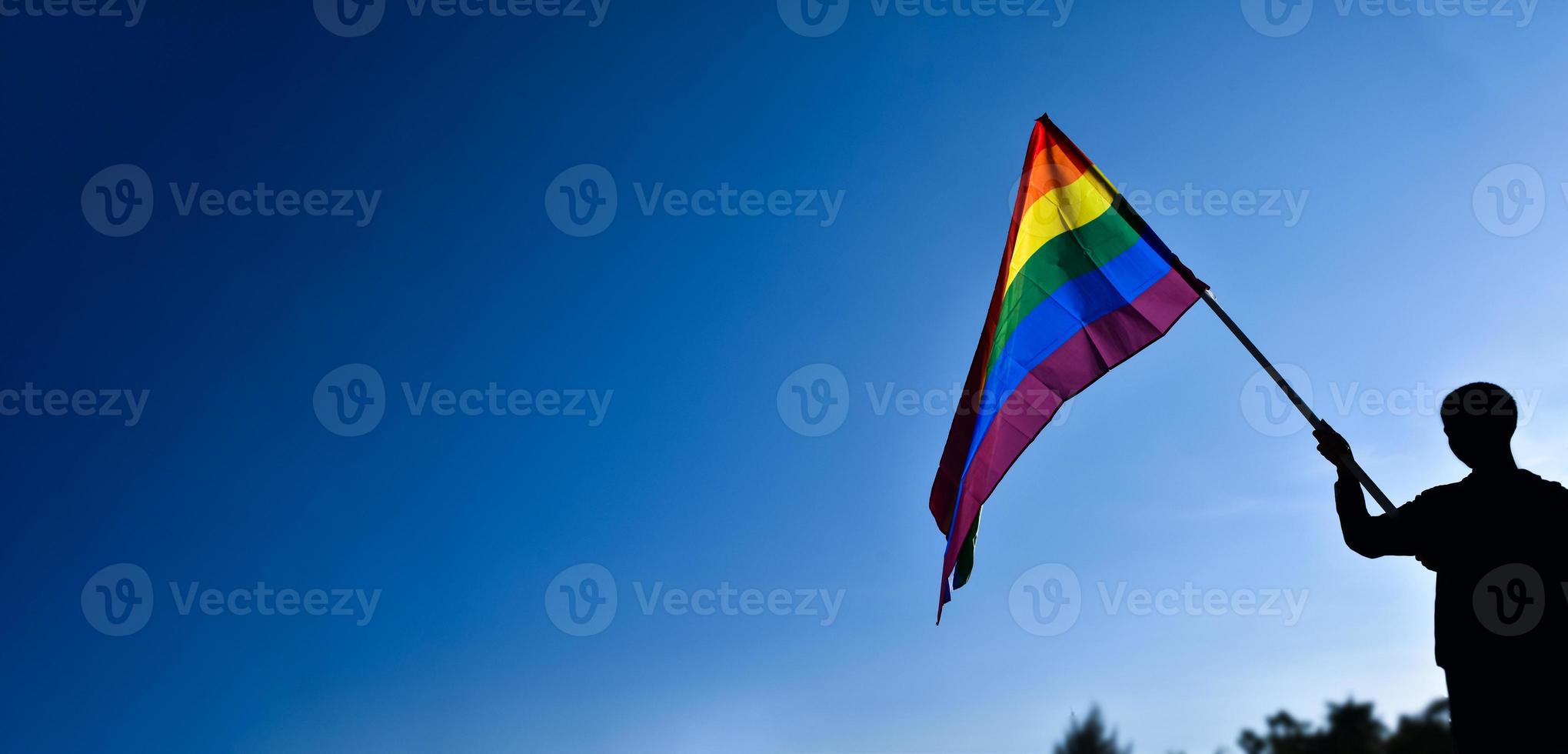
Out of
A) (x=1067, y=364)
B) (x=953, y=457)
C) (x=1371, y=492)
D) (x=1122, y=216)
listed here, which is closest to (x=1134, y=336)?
(x=1067, y=364)

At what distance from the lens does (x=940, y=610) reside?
8.55 metres

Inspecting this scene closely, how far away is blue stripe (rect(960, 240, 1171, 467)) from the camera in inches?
371

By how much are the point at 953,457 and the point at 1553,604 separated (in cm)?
584

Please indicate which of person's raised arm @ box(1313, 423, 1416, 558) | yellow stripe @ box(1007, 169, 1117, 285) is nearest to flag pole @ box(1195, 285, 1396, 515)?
person's raised arm @ box(1313, 423, 1416, 558)

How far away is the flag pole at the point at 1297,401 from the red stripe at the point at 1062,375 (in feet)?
2.06

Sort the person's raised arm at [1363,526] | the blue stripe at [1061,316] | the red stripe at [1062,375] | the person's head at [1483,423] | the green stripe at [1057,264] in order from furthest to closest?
the green stripe at [1057,264], the blue stripe at [1061,316], the red stripe at [1062,375], the person's raised arm at [1363,526], the person's head at [1483,423]

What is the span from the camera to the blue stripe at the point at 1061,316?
9.42 metres

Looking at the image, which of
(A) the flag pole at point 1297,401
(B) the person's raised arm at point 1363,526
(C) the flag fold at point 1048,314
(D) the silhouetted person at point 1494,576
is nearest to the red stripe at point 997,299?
(C) the flag fold at point 1048,314

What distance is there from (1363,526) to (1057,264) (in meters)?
5.14

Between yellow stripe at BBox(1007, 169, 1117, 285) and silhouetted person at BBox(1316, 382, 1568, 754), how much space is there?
5.40 meters

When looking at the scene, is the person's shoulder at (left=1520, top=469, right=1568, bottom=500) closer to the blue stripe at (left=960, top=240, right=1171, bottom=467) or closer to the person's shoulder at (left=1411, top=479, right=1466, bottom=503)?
the person's shoulder at (left=1411, top=479, right=1466, bottom=503)

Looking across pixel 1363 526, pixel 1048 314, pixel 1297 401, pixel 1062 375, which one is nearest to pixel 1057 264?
pixel 1048 314

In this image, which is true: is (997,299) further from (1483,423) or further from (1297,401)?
(1483,423)

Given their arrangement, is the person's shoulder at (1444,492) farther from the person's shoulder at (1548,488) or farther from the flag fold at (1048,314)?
the flag fold at (1048,314)
